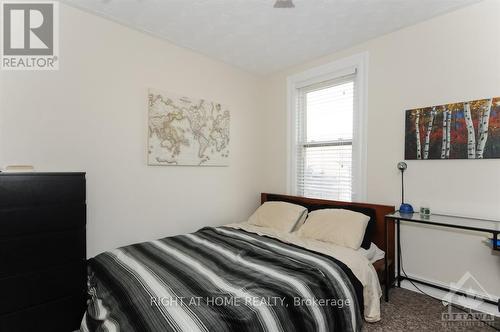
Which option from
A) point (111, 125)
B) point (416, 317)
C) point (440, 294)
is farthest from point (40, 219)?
→ point (440, 294)

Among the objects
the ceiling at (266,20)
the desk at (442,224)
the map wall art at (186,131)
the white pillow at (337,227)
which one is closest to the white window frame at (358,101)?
the ceiling at (266,20)

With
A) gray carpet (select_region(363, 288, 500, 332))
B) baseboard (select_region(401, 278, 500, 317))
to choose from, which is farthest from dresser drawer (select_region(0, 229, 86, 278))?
baseboard (select_region(401, 278, 500, 317))

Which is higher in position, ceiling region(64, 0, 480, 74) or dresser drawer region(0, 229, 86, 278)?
ceiling region(64, 0, 480, 74)

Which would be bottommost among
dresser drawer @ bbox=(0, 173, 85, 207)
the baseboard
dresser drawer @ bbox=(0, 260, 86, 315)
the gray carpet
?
the gray carpet

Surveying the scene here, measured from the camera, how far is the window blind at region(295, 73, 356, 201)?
298cm

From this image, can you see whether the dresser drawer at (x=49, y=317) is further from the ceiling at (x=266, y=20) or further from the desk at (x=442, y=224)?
the desk at (x=442, y=224)

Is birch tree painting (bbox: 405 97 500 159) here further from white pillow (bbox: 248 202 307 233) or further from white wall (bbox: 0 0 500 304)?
white pillow (bbox: 248 202 307 233)

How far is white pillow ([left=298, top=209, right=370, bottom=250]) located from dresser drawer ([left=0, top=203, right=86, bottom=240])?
1965 millimetres

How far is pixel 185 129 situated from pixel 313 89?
1.69m

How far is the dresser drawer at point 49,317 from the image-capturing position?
1657 mm

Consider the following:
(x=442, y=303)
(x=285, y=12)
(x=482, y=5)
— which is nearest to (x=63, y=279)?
(x=285, y=12)

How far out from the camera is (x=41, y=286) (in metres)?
1.76

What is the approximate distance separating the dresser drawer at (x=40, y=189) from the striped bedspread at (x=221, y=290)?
54 centimetres

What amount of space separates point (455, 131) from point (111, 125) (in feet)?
10.1
